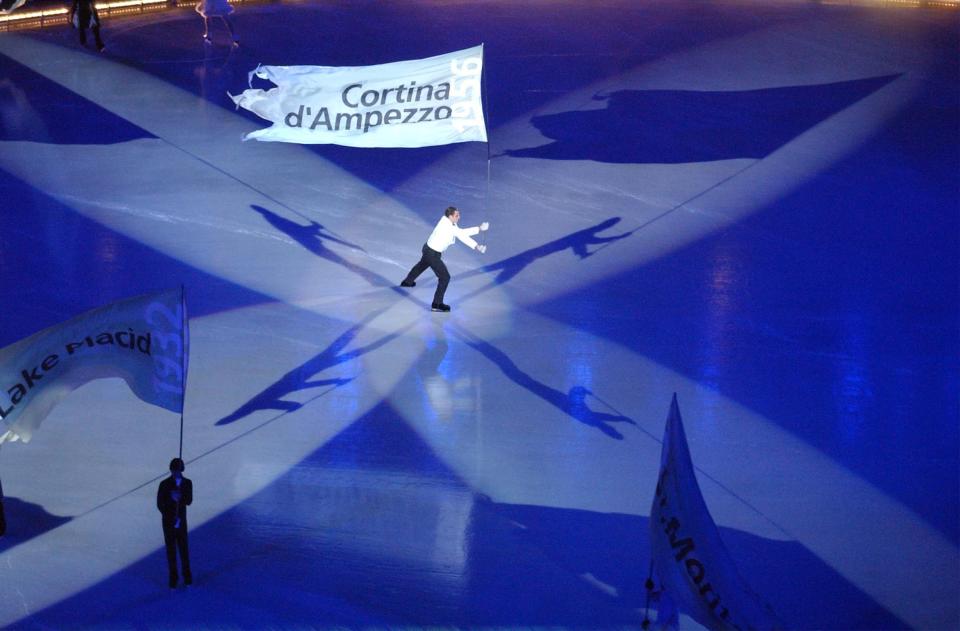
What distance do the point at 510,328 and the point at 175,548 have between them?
19.3 feet

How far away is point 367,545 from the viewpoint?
1070cm

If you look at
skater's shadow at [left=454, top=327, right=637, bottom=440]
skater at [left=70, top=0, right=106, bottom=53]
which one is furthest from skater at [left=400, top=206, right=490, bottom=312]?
skater at [left=70, top=0, right=106, bottom=53]

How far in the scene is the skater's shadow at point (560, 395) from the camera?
12727 mm

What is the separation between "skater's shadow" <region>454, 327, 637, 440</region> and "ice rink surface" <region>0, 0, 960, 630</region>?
4cm

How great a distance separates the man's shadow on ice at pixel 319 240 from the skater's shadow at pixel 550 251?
1171mm

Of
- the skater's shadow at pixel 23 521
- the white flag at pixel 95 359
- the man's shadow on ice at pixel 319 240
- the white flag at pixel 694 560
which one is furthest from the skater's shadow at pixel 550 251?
the white flag at pixel 694 560

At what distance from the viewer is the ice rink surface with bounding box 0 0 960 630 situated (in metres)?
10.4

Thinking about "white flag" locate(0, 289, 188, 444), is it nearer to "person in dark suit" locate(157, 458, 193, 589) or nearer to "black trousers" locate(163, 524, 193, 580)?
"person in dark suit" locate(157, 458, 193, 589)

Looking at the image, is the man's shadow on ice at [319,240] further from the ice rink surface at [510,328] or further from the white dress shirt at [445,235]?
the white dress shirt at [445,235]

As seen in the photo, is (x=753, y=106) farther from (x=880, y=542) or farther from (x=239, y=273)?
(x=880, y=542)

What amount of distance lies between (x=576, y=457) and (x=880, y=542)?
9.77ft

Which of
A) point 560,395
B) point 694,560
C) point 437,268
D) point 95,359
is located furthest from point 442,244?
point 694,560

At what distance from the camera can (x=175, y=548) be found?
1002 centimetres

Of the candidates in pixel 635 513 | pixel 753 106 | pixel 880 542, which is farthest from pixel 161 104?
pixel 880 542
